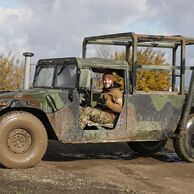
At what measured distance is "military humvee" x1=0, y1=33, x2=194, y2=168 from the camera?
26.1 ft

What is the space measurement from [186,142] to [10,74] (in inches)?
516

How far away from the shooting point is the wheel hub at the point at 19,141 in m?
7.93

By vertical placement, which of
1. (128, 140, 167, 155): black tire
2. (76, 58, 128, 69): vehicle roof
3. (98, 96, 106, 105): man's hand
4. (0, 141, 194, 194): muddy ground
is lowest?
(0, 141, 194, 194): muddy ground

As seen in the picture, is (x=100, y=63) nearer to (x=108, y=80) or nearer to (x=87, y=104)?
(x=108, y=80)

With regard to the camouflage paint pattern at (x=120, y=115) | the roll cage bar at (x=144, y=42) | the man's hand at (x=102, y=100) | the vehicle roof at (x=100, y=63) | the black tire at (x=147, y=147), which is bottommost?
the black tire at (x=147, y=147)

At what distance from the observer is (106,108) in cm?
881

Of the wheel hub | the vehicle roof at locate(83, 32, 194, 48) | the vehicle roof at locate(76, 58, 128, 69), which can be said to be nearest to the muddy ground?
the wheel hub

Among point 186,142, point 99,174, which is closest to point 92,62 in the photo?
point 99,174

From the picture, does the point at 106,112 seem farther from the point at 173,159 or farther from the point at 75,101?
the point at 173,159

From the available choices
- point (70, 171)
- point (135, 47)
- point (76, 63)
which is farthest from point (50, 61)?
point (70, 171)

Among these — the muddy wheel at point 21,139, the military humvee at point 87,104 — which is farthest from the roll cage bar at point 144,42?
the muddy wheel at point 21,139

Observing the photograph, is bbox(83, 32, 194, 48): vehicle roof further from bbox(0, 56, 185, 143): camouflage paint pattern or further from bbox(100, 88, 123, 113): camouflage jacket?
bbox(100, 88, 123, 113): camouflage jacket

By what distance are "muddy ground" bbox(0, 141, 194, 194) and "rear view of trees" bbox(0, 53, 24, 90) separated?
10217 millimetres

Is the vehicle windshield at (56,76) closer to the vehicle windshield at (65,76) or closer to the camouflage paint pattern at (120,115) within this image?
the vehicle windshield at (65,76)
